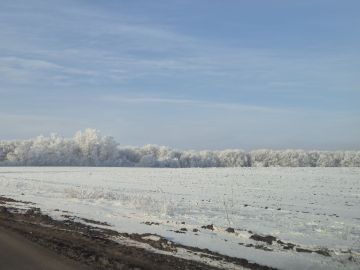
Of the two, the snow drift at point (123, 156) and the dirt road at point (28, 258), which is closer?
the dirt road at point (28, 258)

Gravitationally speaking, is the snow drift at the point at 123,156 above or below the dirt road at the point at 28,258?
above

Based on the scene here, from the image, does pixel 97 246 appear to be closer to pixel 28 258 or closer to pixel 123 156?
pixel 28 258

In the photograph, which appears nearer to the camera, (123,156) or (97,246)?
(97,246)

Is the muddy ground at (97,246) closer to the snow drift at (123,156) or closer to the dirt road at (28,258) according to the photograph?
the dirt road at (28,258)

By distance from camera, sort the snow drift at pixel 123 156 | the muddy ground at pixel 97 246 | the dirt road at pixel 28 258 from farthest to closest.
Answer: the snow drift at pixel 123 156 < the muddy ground at pixel 97 246 < the dirt road at pixel 28 258

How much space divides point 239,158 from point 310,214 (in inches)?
4766

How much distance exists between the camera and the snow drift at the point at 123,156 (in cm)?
12412

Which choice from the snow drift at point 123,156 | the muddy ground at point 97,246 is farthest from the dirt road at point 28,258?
the snow drift at point 123,156

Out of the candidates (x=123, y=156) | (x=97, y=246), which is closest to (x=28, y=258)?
(x=97, y=246)

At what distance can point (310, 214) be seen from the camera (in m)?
22.8

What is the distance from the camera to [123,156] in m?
138

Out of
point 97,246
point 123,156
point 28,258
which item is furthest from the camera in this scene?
point 123,156

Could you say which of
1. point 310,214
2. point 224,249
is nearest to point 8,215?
point 224,249

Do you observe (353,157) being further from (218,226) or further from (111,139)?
(218,226)
